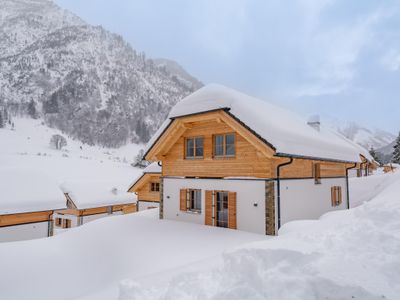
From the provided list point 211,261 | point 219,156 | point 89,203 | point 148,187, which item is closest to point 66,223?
point 89,203

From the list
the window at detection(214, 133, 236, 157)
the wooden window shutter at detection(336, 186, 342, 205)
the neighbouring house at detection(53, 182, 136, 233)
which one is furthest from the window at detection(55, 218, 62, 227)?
the wooden window shutter at detection(336, 186, 342, 205)

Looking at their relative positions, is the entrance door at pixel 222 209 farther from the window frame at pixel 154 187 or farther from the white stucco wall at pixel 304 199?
the window frame at pixel 154 187

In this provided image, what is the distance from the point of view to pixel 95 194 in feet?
85.2

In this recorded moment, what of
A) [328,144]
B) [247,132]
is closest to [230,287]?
[247,132]

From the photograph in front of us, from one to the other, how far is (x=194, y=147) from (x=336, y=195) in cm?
995

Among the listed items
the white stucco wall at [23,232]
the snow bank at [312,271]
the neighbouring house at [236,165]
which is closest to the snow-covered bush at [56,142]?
the white stucco wall at [23,232]

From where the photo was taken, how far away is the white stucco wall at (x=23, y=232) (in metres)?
14.9

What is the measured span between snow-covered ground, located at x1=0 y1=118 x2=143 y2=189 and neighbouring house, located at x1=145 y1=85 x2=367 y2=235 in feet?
40.3

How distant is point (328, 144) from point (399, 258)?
1227cm

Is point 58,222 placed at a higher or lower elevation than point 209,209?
lower

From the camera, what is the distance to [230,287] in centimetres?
391

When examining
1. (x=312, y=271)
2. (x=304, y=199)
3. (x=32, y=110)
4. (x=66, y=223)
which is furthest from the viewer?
(x=32, y=110)

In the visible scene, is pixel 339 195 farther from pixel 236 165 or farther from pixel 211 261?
pixel 211 261

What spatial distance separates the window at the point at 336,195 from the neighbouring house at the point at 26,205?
17611 mm
